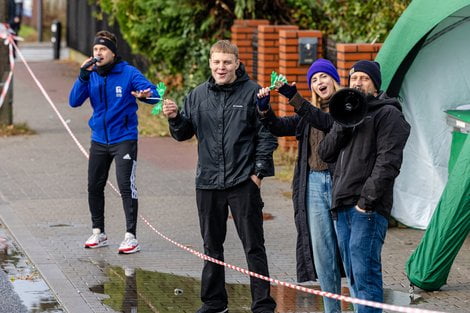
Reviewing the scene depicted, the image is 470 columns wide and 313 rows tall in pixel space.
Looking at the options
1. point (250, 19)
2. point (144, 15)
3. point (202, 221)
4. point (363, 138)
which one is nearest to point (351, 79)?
point (363, 138)

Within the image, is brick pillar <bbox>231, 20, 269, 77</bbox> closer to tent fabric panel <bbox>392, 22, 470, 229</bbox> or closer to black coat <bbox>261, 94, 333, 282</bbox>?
tent fabric panel <bbox>392, 22, 470, 229</bbox>

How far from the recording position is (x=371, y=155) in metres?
6.64

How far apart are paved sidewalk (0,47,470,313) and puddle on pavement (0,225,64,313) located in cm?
7

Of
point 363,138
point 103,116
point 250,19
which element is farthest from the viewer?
point 250,19

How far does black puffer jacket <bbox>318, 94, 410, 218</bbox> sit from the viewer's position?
21.4ft

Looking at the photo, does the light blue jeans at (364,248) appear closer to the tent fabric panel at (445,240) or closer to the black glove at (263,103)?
the black glove at (263,103)

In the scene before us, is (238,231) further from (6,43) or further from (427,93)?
(6,43)

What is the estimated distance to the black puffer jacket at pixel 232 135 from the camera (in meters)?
7.38

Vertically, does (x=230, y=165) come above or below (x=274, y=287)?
above

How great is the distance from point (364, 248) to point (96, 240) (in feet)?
11.8

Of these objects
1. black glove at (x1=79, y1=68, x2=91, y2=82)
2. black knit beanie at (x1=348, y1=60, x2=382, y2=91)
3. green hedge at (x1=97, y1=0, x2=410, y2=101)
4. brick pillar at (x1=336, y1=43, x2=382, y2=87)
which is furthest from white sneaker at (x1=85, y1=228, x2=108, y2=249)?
green hedge at (x1=97, y1=0, x2=410, y2=101)

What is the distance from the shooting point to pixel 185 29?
16859 mm

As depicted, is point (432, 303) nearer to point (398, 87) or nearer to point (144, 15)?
point (398, 87)

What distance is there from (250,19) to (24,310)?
9234 millimetres
